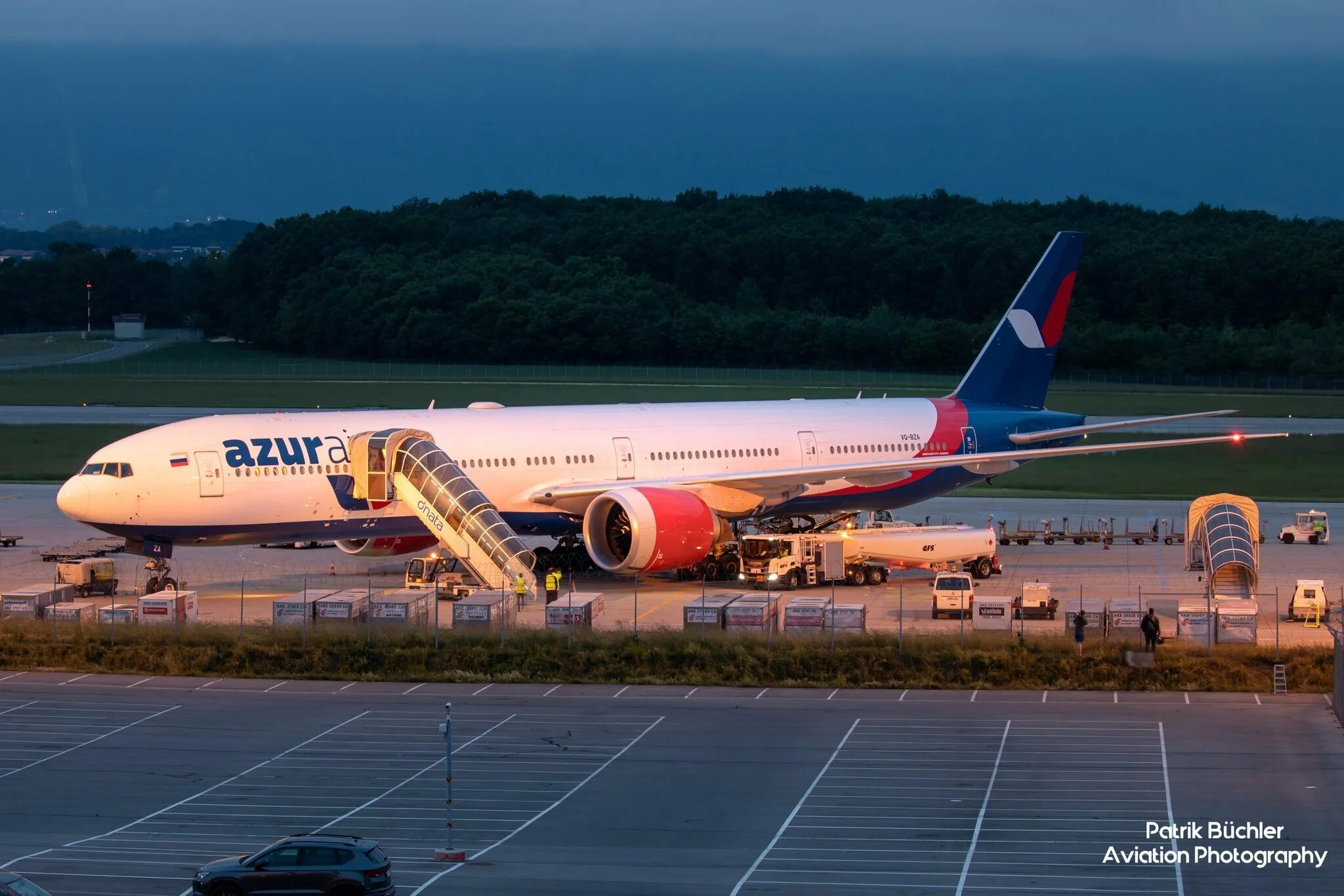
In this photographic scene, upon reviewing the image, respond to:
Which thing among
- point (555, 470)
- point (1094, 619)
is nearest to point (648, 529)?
point (555, 470)

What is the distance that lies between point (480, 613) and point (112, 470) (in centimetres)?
1112

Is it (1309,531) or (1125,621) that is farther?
(1309,531)

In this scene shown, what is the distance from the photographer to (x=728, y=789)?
28500mm

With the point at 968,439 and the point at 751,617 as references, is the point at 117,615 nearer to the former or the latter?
the point at 751,617

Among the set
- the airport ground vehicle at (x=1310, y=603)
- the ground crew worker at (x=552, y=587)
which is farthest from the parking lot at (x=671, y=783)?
the airport ground vehicle at (x=1310, y=603)

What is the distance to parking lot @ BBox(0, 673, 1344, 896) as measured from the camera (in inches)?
941

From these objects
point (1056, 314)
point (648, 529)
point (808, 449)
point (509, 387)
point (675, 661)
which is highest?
point (509, 387)

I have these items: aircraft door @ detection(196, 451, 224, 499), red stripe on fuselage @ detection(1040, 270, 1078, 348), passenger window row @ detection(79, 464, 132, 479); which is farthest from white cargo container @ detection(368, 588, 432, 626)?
red stripe on fuselage @ detection(1040, 270, 1078, 348)

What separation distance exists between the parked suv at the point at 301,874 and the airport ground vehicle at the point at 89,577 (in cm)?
2749

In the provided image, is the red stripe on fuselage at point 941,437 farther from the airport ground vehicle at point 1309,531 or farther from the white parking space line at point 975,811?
the white parking space line at point 975,811

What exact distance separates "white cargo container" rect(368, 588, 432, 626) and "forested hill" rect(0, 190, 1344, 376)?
102m

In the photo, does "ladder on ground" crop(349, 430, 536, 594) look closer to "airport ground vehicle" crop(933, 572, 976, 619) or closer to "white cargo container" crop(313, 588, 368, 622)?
"white cargo container" crop(313, 588, 368, 622)

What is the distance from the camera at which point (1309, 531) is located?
58031mm

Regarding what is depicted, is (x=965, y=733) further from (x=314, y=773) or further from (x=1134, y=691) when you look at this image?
(x=314, y=773)
